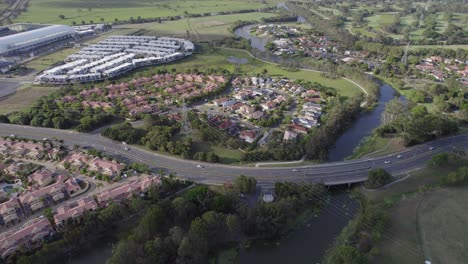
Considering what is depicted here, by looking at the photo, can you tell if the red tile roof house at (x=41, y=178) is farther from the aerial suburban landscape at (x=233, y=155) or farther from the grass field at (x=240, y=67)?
the grass field at (x=240, y=67)

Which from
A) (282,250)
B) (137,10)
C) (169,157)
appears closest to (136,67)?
(169,157)

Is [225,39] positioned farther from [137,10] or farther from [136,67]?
[137,10]

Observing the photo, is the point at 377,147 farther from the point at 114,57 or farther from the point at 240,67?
the point at 114,57

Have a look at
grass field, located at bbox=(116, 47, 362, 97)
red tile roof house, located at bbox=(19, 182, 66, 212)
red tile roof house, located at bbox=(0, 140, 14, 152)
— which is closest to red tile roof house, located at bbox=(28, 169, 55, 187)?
red tile roof house, located at bbox=(19, 182, 66, 212)

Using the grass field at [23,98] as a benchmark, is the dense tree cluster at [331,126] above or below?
below

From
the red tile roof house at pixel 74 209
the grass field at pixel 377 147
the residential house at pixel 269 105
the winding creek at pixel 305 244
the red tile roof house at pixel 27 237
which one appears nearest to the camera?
the red tile roof house at pixel 27 237

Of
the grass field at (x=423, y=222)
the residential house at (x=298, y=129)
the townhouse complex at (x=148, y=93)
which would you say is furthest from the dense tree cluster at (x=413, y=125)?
the townhouse complex at (x=148, y=93)
